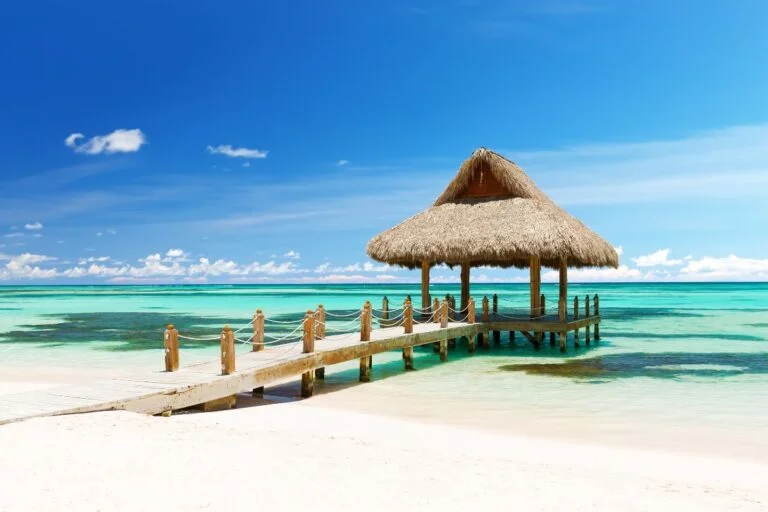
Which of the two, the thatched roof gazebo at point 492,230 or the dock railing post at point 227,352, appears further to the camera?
the thatched roof gazebo at point 492,230

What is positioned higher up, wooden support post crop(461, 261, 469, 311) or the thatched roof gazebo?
the thatched roof gazebo

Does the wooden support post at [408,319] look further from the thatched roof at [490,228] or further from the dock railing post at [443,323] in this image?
the thatched roof at [490,228]

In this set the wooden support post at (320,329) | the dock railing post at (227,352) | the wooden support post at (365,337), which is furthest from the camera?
the wooden support post at (320,329)

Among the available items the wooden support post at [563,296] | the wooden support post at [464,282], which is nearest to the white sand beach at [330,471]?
the wooden support post at [563,296]

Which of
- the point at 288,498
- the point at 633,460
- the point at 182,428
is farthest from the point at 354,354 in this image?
the point at 288,498

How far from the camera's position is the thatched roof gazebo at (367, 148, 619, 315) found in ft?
51.8

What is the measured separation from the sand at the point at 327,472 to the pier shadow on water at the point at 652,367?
20.0ft

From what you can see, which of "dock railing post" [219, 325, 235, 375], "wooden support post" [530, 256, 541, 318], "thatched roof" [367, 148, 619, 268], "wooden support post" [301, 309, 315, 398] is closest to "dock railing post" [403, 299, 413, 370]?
"thatched roof" [367, 148, 619, 268]

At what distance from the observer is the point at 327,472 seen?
5.65m

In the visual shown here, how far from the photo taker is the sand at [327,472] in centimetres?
493

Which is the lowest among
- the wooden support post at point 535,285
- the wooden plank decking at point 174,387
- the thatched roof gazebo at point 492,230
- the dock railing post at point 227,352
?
the wooden plank decking at point 174,387

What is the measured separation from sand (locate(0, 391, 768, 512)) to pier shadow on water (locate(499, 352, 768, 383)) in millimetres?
6109

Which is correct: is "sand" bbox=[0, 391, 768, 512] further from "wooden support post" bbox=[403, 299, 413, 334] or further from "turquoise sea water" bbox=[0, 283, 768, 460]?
"wooden support post" bbox=[403, 299, 413, 334]

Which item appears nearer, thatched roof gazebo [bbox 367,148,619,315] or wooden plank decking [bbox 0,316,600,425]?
wooden plank decking [bbox 0,316,600,425]
